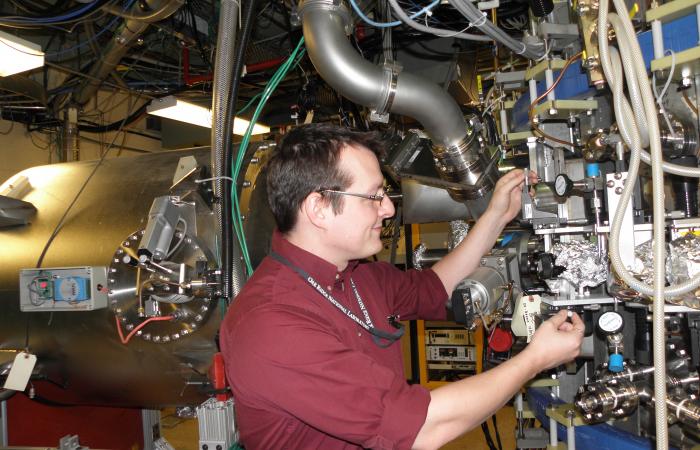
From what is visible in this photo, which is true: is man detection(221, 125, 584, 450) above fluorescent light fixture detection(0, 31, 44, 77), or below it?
below

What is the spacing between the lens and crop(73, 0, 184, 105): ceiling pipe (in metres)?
2.26

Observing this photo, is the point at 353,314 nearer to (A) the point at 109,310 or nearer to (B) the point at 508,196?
(B) the point at 508,196

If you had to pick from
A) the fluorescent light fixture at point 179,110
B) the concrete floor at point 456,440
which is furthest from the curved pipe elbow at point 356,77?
the concrete floor at point 456,440

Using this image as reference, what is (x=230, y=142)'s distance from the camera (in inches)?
66.7

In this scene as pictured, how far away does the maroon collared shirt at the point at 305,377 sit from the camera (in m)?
1.01

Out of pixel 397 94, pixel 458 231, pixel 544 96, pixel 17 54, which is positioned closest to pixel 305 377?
pixel 397 94

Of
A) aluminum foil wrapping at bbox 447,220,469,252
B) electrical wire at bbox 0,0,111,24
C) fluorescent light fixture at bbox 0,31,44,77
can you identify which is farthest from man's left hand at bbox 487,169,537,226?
fluorescent light fixture at bbox 0,31,44,77

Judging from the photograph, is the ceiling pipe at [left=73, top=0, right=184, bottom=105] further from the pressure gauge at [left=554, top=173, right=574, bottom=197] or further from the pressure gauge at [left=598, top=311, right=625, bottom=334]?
the pressure gauge at [left=598, top=311, right=625, bottom=334]

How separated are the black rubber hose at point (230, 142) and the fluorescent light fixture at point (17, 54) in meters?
1.18

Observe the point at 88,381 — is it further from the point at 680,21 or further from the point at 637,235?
the point at 680,21

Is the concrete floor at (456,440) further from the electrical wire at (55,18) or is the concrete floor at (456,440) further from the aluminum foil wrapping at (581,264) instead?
the electrical wire at (55,18)

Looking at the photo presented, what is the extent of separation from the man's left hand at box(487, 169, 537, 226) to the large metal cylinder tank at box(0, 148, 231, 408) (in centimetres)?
97

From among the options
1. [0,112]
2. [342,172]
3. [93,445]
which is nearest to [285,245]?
[342,172]

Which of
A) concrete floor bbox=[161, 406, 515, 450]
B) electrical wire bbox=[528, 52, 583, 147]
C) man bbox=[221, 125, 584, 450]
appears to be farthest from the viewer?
concrete floor bbox=[161, 406, 515, 450]
